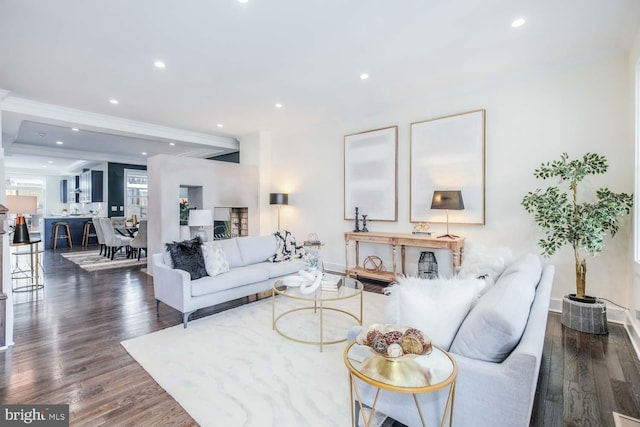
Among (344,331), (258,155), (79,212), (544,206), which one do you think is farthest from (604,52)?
(79,212)

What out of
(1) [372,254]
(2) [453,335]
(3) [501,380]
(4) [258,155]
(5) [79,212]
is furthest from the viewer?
(5) [79,212]

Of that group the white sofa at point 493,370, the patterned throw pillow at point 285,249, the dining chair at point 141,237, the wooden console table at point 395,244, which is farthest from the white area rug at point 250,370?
the dining chair at point 141,237

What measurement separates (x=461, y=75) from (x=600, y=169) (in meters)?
1.84

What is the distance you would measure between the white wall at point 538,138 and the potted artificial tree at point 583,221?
251 millimetres

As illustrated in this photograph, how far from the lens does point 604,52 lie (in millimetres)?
3285

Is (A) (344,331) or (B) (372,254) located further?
(B) (372,254)

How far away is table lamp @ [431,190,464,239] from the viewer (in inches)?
161

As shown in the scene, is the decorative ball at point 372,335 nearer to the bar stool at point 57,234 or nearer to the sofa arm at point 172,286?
the sofa arm at point 172,286

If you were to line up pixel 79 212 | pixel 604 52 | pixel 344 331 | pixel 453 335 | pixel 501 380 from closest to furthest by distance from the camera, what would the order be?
pixel 501 380
pixel 453 335
pixel 344 331
pixel 604 52
pixel 79 212

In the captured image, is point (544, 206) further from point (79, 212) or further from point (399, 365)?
point (79, 212)

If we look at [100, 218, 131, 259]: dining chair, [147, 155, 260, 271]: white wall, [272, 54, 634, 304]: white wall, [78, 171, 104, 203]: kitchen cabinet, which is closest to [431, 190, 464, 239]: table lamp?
[272, 54, 634, 304]: white wall

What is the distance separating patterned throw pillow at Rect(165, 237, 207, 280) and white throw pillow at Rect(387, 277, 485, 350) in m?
2.48

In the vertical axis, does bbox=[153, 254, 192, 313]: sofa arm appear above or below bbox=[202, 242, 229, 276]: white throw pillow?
below

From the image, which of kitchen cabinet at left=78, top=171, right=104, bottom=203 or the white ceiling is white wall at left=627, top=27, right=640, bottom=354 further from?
kitchen cabinet at left=78, top=171, right=104, bottom=203
